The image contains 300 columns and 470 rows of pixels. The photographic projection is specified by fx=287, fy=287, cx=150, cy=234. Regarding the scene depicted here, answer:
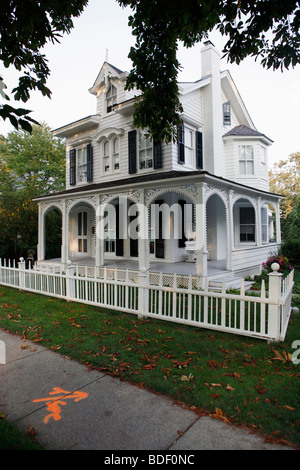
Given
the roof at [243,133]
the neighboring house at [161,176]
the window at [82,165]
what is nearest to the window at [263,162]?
the neighboring house at [161,176]

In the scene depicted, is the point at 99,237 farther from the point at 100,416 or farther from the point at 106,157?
the point at 100,416

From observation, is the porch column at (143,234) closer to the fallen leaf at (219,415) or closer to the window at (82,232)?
the window at (82,232)

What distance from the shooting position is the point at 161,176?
9859 mm

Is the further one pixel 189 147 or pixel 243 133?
pixel 243 133

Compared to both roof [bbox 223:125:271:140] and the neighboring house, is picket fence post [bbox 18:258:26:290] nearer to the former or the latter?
the neighboring house

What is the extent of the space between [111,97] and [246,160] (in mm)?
7616

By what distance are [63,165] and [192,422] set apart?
25.9 metres

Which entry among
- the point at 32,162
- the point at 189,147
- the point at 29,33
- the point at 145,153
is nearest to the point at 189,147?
the point at 189,147

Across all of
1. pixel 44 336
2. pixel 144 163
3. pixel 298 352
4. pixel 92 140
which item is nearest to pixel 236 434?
pixel 298 352

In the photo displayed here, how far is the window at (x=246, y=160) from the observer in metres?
15.0

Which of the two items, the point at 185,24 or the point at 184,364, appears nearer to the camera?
the point at 184,364

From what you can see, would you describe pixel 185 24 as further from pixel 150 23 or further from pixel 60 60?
pixel 60 60

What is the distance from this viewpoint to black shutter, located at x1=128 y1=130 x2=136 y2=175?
1284 centimetres

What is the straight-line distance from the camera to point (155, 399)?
10.8 ft
